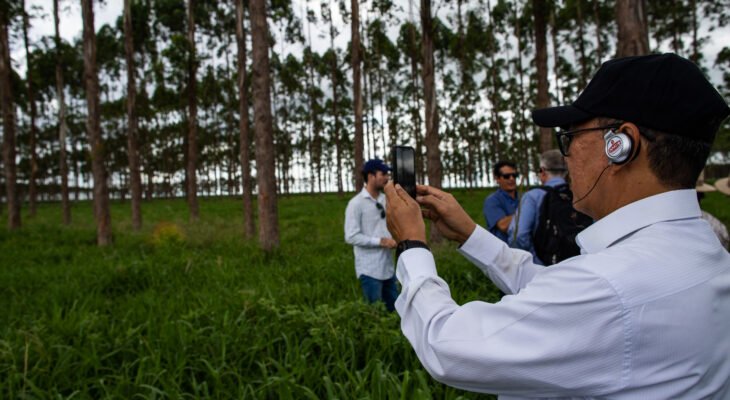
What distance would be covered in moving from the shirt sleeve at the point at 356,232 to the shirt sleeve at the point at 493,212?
3.85 ft

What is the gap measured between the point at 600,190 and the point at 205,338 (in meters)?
3.07

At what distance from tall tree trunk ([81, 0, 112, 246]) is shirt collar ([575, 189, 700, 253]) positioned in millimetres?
10740

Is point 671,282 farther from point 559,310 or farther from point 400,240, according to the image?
point 400,240

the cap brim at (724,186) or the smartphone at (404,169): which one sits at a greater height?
the smartphone at (404,169)

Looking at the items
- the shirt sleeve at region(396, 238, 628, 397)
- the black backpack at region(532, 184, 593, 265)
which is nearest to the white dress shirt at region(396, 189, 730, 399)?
the shirt sleeve at region(396, 238, 628, 397)

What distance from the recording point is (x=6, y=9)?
13.0m

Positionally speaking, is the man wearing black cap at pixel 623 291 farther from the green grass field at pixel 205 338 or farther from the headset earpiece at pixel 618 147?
the green grass field at pixel 205 338

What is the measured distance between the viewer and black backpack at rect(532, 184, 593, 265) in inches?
116

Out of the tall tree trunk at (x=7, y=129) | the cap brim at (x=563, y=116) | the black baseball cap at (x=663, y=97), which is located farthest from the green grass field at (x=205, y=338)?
the tall tree trunk at (x=7, y=129)

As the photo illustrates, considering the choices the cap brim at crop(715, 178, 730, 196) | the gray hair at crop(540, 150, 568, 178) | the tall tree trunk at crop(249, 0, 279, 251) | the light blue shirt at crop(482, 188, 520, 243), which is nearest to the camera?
the gray hair at crop(540, 150, 568, 178)

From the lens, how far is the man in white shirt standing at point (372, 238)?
13.5 ft

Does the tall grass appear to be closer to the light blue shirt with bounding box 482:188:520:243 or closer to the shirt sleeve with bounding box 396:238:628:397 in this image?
the light blue shirt with bounding box 482:188:520:243

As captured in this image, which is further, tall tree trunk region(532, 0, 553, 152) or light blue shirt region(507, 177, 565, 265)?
tall tree trunk region(532, 0, 553, 152)

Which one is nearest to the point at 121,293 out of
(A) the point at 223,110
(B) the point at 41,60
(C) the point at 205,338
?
(C) the point at 205,338
